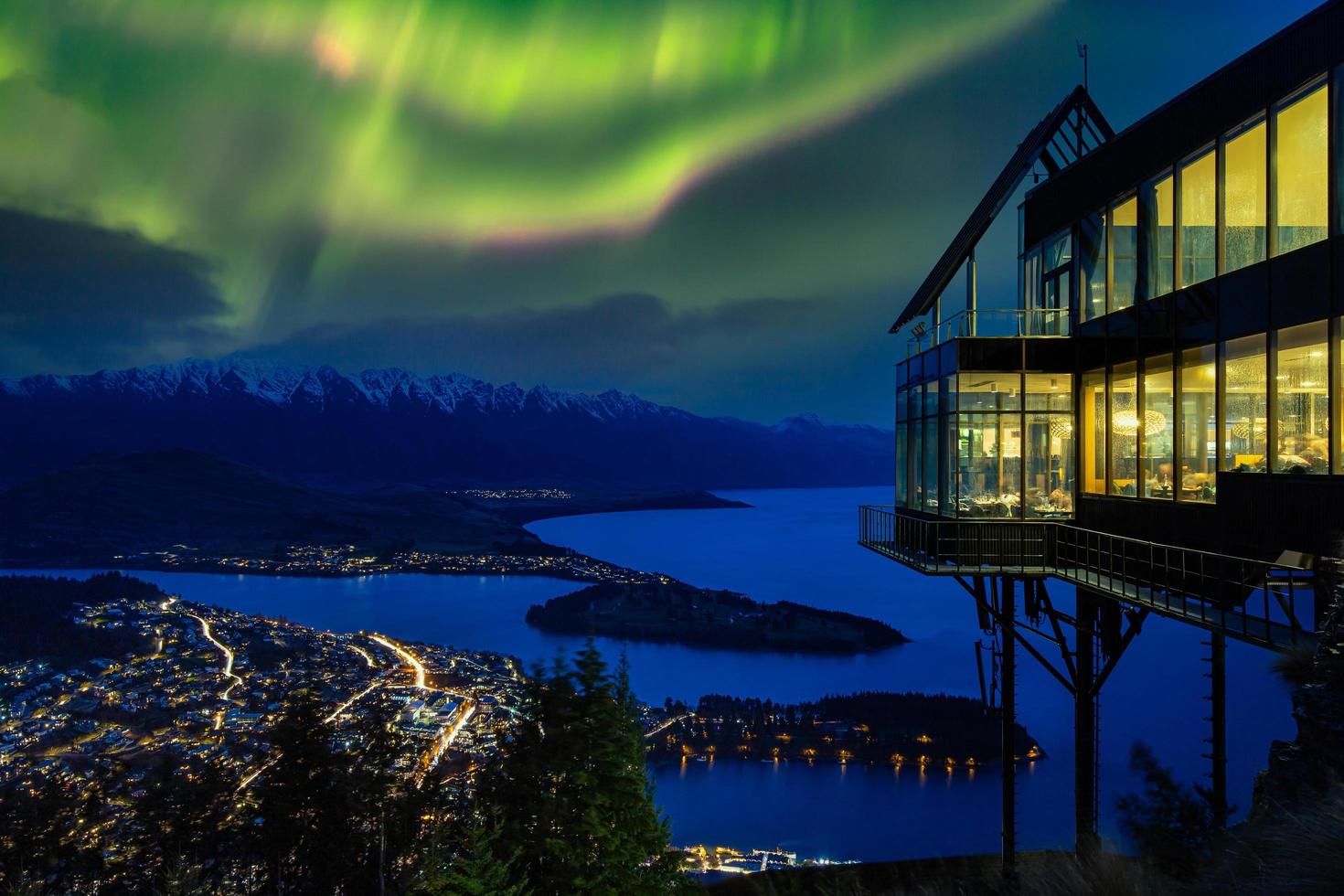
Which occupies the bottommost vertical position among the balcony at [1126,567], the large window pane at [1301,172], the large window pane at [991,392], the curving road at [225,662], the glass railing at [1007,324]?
the curving road at [225,662]

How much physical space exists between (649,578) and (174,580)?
63653 mm

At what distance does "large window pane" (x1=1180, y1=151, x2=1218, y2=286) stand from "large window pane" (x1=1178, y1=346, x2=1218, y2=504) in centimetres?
106

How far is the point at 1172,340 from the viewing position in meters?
11.4

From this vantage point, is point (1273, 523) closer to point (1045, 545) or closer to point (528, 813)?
point (1045, 545)

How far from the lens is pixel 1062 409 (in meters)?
14.1

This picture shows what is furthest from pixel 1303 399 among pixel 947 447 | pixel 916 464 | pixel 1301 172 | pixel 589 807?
pixel 589 807

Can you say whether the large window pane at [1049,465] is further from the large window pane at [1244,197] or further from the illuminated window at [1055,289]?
the large window pane at [1244,197]

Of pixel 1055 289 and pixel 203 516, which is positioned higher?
pixel 1055 289

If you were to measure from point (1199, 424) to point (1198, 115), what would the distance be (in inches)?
161

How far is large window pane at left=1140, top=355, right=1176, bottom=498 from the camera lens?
11.5 m

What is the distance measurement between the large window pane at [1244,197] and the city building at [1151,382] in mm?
31

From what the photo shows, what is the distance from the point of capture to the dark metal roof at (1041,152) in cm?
1559

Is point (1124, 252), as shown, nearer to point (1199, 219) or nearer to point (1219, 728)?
point (1199, 219)

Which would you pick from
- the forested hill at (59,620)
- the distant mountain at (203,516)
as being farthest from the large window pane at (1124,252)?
the distant mountain at (203,516)
